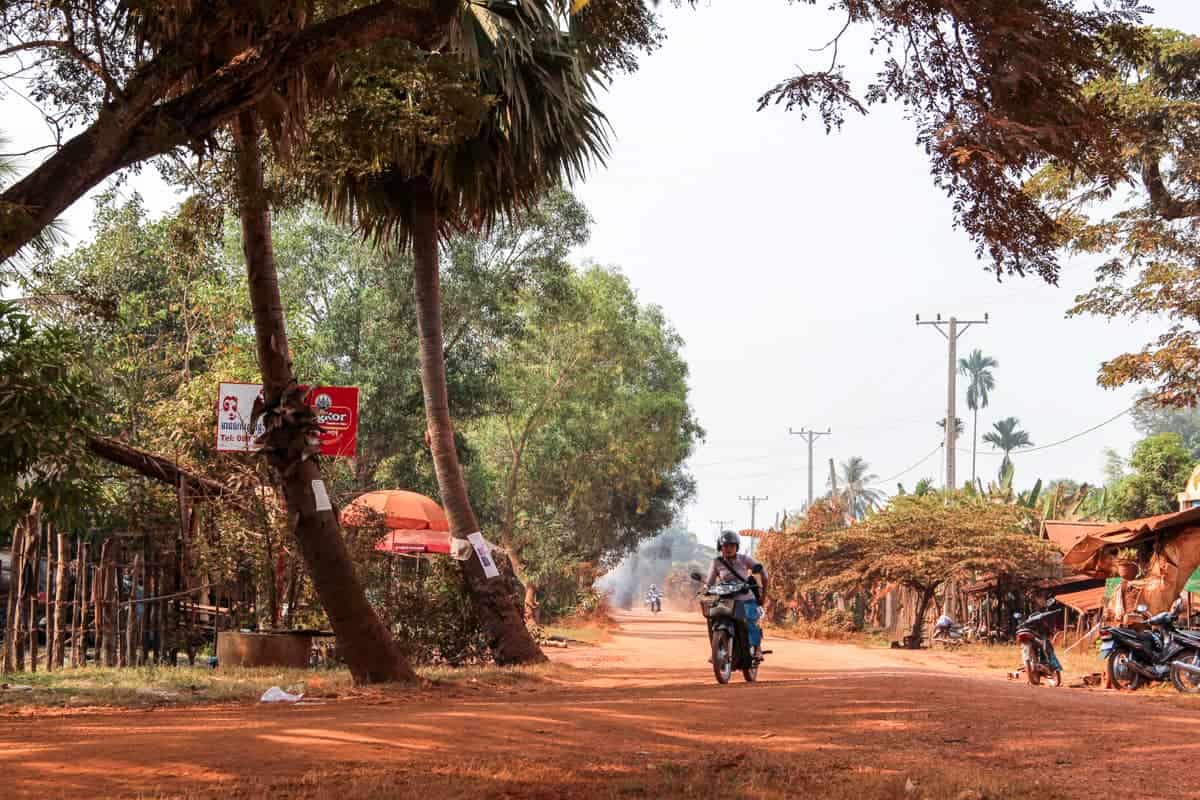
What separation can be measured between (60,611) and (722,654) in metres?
8.04

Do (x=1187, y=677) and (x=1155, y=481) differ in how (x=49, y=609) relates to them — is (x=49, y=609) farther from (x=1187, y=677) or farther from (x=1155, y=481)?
(x=1155, y=481)

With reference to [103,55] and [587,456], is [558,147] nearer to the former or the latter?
[103,55]

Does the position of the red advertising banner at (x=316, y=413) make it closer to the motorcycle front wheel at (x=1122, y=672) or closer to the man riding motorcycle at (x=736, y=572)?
the man riding motorcycle at (x=736, y=572)

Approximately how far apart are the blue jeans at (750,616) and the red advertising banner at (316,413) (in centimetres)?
493

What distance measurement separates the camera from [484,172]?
633 inches

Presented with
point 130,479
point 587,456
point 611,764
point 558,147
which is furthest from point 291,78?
point 587,456

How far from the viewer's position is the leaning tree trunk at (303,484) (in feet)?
42.3

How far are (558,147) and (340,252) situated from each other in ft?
58.4

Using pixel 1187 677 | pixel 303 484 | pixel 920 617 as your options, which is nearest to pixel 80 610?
pixel 303 484

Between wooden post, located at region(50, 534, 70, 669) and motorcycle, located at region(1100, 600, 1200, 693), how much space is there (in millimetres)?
12628

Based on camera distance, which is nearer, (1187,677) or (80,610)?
(1187,677)

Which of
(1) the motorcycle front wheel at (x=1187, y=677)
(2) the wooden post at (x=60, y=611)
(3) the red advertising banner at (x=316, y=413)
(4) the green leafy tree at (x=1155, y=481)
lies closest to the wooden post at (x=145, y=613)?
(2) the wooden post at (x=60, y=611)

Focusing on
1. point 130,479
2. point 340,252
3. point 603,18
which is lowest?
point 130,479

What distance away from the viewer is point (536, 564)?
39.5 meters
